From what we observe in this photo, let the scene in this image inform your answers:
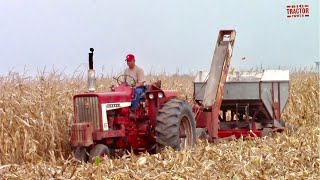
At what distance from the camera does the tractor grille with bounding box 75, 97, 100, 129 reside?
899cm

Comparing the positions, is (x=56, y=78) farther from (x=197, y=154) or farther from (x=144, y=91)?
(x=197, y=154)

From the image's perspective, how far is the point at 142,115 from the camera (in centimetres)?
964

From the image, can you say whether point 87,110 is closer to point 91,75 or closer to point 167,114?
point 91,75

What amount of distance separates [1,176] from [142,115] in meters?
3.10

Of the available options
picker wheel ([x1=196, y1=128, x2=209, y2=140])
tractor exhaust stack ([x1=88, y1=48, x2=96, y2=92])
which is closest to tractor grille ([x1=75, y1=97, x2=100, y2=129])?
tractor exhaust stack ([x1=88, y1=48, x2=96, y2=92])

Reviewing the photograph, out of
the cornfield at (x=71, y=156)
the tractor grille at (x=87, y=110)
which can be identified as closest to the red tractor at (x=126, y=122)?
the tractor grille at (x=87, y=110)

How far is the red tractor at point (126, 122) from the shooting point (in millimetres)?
8820

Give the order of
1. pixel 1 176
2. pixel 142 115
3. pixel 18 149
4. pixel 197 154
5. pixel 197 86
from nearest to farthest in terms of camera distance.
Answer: pixel 1 176, pixel 197 154, pixel 18 149, pixel 142 115, pixel 197 86

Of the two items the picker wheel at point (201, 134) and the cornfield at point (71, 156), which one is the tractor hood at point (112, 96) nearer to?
the cornfield at point (71, 156)

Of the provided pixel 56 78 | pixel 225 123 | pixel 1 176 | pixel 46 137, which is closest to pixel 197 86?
pixel 225 123

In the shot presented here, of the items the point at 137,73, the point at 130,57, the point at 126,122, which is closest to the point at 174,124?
the point at 126,122

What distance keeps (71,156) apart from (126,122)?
96 centimetres

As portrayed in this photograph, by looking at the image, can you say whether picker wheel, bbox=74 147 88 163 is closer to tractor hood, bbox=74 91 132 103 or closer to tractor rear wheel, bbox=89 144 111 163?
tractor rear wheel, bbox=89 144 111 163

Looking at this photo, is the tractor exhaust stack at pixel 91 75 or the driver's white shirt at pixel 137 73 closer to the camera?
the tractor exhaust stack at pixel 91 75
